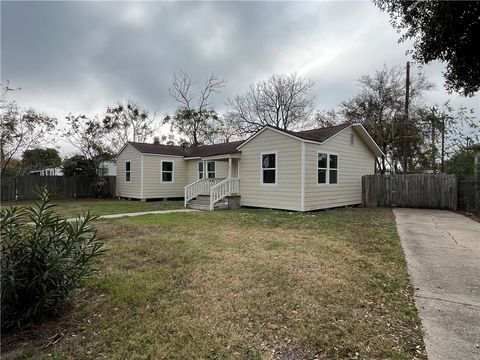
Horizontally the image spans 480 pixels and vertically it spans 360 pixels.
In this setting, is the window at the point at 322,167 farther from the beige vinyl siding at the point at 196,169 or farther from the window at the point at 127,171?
the window at the point at 127,171

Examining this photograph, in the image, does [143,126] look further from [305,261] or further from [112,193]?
[305,261]

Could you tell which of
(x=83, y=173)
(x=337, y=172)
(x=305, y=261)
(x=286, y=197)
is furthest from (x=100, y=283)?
(x=83, y=173)

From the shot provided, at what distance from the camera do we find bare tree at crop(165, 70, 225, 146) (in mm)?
27234

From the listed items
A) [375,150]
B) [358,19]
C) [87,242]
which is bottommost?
[87,242]

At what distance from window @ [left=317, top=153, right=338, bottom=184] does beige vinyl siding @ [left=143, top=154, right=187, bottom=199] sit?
9746 mm

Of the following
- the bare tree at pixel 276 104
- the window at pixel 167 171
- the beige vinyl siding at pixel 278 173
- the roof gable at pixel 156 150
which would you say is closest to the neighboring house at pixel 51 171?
the roof gable at pixel 156 150

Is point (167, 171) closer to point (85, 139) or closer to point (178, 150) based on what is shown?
point (178, 150)

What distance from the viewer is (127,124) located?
25.0 m

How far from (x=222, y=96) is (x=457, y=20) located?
2374 centimetres

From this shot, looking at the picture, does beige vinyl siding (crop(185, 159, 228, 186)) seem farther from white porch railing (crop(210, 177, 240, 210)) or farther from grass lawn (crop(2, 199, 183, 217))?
grass lawn (crop(2, 199, 183, 217))

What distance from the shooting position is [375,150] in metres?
15.4

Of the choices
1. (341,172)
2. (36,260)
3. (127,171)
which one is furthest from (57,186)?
(36,260)

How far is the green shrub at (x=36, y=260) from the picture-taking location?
8.41 ft

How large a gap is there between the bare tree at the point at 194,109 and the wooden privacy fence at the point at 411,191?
58.5 feet
